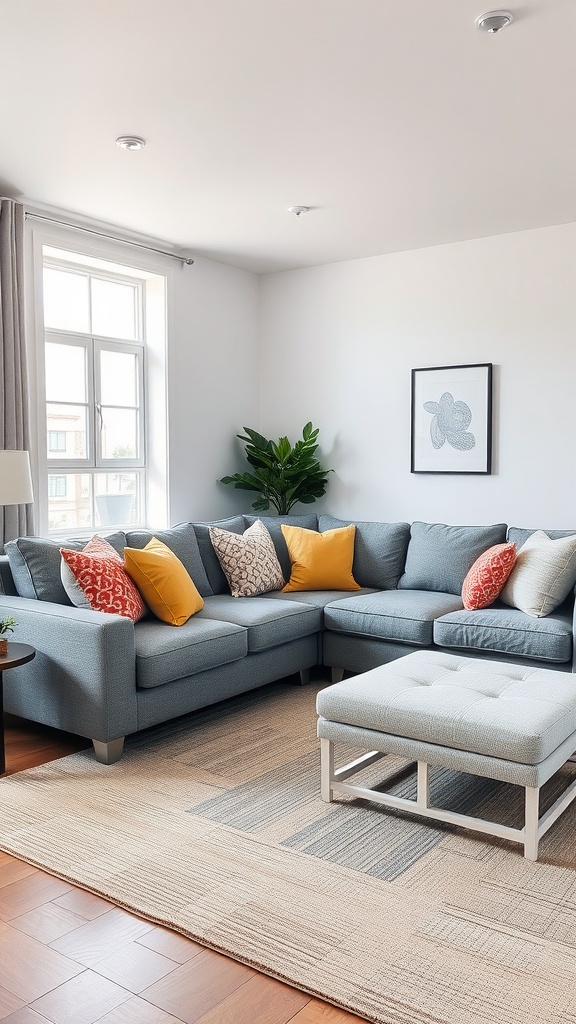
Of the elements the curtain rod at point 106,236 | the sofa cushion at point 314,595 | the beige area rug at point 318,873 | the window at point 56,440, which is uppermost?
the curtain rod at point 106,236

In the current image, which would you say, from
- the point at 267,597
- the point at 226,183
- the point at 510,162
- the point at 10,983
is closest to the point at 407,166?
the point at 510,162

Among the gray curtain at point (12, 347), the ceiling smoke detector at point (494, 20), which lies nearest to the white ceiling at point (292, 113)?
the ceiling smoke detector at point (494, 20)

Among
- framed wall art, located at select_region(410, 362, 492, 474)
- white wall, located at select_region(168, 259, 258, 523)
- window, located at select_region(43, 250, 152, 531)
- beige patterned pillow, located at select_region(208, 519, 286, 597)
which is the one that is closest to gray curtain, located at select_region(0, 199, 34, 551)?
window, located at select_region(43, 250, 152, 531)

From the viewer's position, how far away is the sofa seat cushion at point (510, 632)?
12.1ft

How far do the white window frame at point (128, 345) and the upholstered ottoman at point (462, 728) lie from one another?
7.83ft

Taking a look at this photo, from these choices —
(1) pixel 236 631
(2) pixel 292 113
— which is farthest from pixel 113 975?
(2) pixel 292 113

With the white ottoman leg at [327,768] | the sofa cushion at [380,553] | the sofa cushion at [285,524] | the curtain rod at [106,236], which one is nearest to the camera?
the white ottoman leg at [327,768]

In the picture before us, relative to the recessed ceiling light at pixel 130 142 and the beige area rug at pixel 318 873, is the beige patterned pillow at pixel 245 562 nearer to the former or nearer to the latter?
the beige area rug at pixel 318 873

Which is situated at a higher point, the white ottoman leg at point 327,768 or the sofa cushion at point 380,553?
the sofa cushion at point 380,553

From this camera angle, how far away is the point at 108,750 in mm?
3223

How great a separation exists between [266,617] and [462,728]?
1628 millimetres

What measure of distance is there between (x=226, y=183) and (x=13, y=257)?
1.17 m

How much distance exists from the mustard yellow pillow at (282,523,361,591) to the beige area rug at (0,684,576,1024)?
141cm

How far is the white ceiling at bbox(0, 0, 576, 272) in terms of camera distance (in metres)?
2.54
